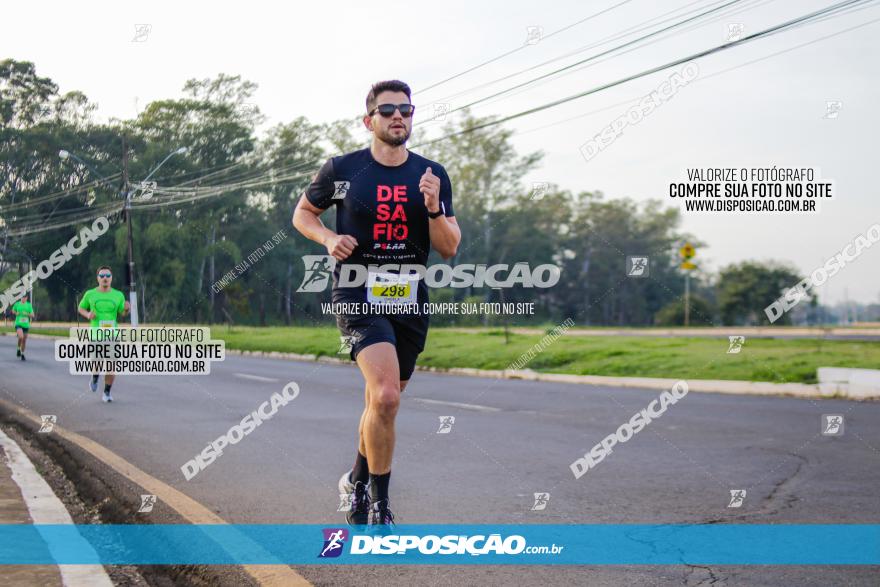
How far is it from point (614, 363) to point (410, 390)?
534 cm

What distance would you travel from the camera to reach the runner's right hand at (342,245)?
12.9 ft

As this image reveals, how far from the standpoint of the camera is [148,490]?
5.72 metres

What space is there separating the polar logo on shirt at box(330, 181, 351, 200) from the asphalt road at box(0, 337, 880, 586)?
1729 mm

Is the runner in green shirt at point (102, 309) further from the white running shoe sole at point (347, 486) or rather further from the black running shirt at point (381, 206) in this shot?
the black running shirt at point (381, 206)

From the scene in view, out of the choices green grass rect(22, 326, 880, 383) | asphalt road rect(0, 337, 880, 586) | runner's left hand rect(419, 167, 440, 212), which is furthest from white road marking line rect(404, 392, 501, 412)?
runner's left hand rect(419, 167, 440, 212)

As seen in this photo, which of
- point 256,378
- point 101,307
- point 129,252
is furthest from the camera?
point 129,252

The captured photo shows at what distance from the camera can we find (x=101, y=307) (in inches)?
480

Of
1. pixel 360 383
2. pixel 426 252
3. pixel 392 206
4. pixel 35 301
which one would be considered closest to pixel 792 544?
pixel 426 252

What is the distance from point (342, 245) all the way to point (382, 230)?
0.27m

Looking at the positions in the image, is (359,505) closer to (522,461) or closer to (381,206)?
(381,206)

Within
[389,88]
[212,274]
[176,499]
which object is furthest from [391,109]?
[212,274]

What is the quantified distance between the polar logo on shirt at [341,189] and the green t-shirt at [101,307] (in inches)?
353

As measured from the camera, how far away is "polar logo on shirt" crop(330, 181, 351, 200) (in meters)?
4.14

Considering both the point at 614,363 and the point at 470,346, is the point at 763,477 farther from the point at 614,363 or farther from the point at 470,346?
the point at 470,346
